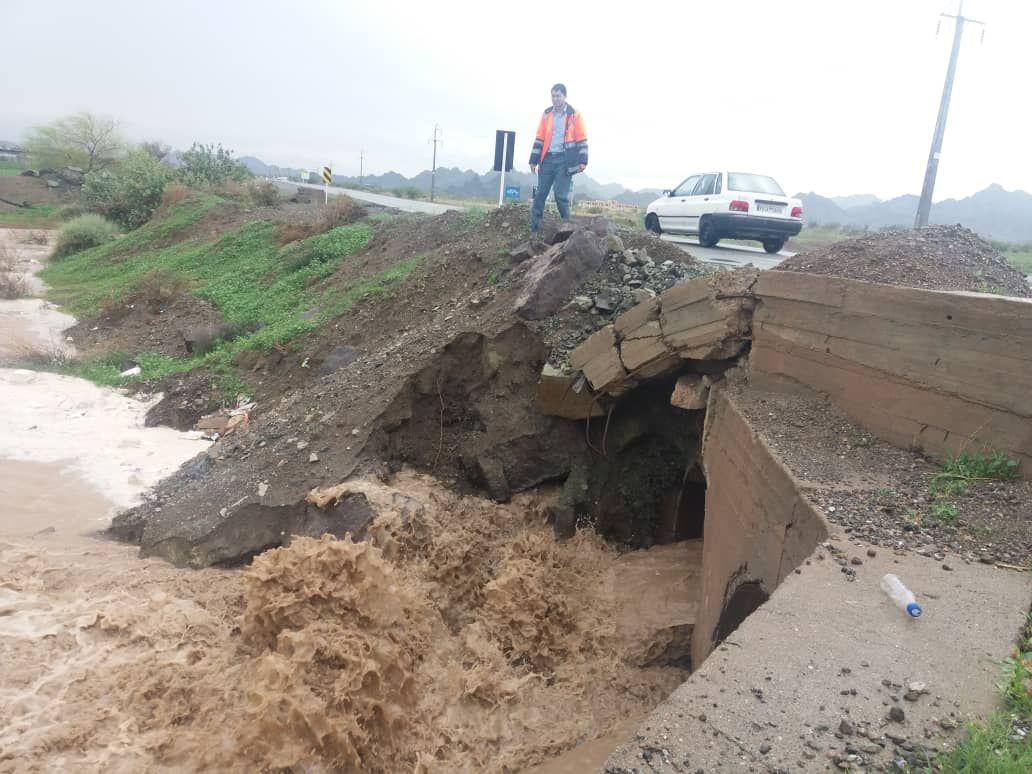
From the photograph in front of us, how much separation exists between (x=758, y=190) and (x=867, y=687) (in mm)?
9586

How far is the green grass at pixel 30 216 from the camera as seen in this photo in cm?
2927

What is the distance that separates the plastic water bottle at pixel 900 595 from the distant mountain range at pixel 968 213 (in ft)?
107

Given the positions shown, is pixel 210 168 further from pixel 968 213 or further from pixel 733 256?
pixel 968 213

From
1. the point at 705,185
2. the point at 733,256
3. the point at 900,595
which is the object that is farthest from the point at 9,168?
the point at 900,595

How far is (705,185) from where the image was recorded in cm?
1106

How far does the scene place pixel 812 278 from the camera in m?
4.47

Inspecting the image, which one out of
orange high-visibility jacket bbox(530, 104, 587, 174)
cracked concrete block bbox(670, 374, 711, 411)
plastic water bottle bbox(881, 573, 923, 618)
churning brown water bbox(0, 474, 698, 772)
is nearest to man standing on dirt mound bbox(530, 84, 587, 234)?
orange high-visibility jacket bbox(530, 104, 587, 174)

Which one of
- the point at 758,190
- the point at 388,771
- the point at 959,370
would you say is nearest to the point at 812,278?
the point at 959,370

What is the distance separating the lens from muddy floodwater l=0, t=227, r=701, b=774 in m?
3.97

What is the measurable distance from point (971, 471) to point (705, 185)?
8.47 metres

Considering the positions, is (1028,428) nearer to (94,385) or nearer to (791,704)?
(791,704)

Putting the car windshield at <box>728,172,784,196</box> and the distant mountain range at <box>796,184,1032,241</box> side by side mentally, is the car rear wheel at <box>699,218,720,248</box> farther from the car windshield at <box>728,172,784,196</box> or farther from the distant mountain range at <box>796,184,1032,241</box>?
the distant mountain range at <box>796,184,1032,241</box>

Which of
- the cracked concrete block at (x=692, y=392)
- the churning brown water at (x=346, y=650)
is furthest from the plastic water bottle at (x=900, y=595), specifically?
the cracked concrete block at (x=692, y=392)

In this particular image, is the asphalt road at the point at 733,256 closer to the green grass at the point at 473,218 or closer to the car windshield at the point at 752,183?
the car windshield at the point at 752,183
